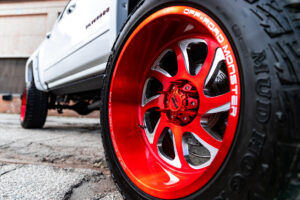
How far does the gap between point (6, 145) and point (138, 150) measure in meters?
1.40

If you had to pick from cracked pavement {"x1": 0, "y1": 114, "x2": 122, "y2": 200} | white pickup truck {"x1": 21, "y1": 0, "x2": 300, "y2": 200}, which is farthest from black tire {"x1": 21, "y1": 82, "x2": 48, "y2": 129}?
white pickup truck {"x1": 21, "y1": 0, "x2": 300, "y2": 200}

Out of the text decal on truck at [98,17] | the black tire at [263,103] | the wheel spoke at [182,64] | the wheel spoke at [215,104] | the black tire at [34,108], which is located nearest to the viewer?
the black tire at [263,103]

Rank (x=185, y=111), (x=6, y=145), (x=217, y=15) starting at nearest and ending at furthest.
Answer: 1. (x=217, y=15)
2. (x=185, y=111)
3. (x=6, y=145)

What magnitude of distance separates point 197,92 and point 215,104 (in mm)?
83

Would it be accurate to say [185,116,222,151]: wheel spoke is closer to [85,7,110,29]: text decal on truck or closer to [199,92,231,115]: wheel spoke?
[199,92,231,115]: wheel spoke

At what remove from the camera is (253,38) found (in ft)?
1.59

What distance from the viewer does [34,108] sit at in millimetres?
2793

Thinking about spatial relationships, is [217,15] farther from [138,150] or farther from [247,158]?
[138,150]

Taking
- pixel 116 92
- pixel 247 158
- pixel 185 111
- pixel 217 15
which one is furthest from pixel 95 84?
pixel 247 158

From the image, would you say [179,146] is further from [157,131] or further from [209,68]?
[209,68]

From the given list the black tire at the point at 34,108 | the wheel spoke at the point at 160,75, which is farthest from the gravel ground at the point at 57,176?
the black tire at the point at 34,108

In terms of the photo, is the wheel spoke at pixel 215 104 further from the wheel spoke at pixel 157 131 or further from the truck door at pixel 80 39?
the truck door at pixel 80 39

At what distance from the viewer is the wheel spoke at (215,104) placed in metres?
0.72

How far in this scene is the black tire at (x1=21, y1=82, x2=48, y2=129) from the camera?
9.17 feet
